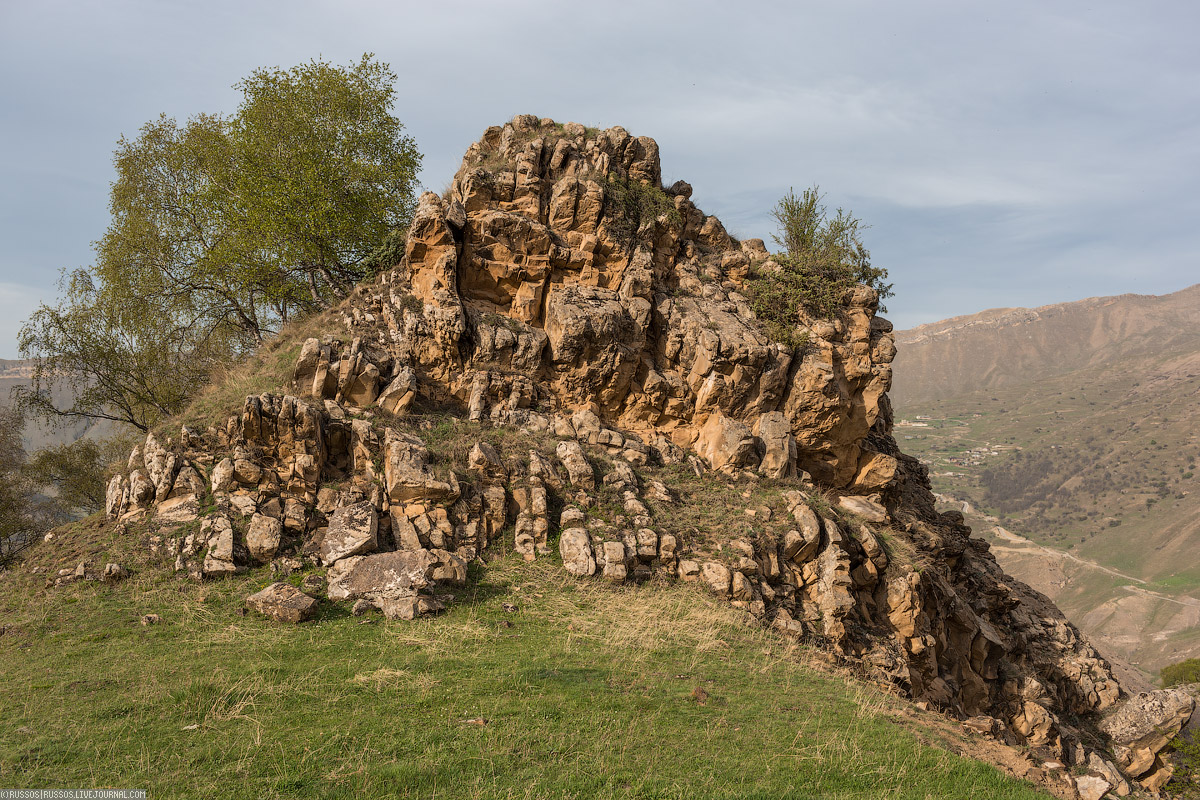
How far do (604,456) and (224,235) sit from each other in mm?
20866

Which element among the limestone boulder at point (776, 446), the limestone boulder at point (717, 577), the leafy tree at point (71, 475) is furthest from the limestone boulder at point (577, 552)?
the leafy tree at point (71, 475)

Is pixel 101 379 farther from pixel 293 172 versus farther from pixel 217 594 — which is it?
pixel 217 594

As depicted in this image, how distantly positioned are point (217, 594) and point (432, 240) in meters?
13.1

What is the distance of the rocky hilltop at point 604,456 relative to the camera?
16.1 meters

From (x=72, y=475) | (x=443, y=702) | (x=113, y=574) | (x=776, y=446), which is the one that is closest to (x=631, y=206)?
(x=776, y=446)

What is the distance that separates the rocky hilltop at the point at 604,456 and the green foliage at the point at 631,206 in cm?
10

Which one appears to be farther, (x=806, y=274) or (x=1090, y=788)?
(x=806, y=274)

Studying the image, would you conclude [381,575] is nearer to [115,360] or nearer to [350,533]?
[350,533]

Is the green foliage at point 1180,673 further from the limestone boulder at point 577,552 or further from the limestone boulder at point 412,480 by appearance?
the limestone boulder at point 412,480

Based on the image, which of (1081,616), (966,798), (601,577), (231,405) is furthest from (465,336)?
(1081,616)

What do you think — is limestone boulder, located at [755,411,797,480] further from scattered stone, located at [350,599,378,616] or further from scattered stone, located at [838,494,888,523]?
scattered stone, located at [350,599,378,616]

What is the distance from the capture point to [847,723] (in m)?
10.5

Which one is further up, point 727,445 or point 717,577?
point 727,445

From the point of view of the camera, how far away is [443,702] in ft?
31.9
